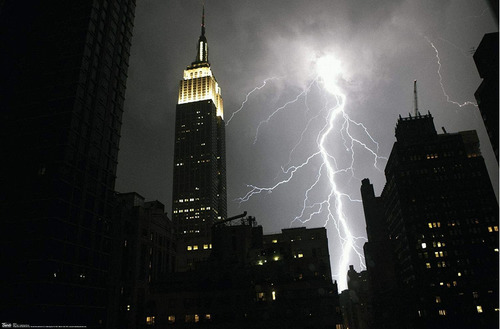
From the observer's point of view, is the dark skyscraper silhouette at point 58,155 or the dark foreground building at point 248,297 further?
the dark foreground building at point 248,297

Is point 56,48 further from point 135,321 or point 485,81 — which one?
point 485,81

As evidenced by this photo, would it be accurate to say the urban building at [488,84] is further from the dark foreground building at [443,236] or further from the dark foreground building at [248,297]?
the dark foreground building at [443,236]

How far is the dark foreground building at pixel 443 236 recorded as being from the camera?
113625 millimetres

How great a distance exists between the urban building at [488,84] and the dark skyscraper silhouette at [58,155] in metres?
63.6

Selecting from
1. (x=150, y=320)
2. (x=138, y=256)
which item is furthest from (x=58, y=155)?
(x=150, y=320)

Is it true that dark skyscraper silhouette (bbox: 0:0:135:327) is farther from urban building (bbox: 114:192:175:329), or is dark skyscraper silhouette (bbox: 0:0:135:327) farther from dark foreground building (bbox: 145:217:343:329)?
dark foreground building (bbox: 145:217:343:329)

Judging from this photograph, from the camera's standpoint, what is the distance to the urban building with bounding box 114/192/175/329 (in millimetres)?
75500

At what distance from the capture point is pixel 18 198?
52125 millimetres

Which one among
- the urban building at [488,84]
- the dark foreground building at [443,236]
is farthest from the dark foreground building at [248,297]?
the dark foreground building at [443,236]

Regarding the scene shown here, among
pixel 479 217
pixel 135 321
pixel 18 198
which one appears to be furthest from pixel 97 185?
pixel 479 217

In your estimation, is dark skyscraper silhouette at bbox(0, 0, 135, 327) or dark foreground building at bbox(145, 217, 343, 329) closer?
dark skyscraper silhouette at bbox(0, 0, 135, 327)

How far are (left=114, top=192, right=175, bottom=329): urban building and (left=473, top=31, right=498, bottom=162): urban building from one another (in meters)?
72.7

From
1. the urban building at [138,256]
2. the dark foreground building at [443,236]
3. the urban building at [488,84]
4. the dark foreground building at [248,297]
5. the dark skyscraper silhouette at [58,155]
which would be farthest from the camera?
the dark foreground building at [443,236]

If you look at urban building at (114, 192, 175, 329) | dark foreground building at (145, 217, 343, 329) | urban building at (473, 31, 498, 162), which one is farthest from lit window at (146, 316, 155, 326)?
urban building at (473, 31, 498, 162)
